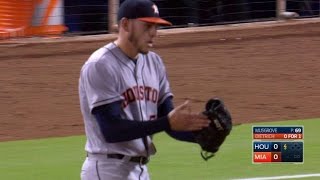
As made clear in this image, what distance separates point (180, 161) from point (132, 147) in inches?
171

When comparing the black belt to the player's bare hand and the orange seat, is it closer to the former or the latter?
the player's bare hand

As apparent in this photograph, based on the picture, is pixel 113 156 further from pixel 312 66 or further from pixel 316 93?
pixel 312 66

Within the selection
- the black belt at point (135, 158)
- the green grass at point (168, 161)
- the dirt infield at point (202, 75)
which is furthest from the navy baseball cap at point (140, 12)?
the dirt infield at point (202, 75)

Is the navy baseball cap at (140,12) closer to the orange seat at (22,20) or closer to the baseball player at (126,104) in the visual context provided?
the baseball player at (126,104)

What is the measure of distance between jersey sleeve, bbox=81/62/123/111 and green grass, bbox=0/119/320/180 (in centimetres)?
379

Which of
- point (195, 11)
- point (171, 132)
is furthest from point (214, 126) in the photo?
point (195, 11)

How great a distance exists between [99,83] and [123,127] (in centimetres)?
25

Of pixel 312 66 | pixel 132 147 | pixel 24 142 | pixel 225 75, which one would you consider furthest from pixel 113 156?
pixel 312 66

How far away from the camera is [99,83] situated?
4332 mm

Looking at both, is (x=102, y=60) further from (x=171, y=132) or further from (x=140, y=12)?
(x=171, y=132)

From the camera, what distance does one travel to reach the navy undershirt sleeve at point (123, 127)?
4227 millimetres
